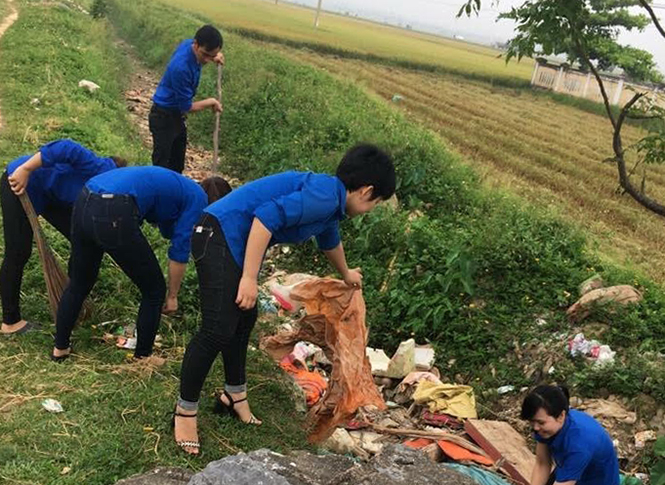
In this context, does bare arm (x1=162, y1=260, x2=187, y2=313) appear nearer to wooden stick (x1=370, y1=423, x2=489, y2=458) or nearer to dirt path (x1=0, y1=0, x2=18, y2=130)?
wooden stick (x1=370, y1=423, x2=489, y2=458)

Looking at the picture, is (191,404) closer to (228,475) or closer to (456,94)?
(228,475)

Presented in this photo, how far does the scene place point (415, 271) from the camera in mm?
5738

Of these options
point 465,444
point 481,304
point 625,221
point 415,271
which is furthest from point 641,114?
point 625,221

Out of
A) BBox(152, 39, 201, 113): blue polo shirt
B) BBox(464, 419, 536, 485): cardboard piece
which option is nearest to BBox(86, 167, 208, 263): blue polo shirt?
BBox(464, 419, 536, 485): cardboard piece

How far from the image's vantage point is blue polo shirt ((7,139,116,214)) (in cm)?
317

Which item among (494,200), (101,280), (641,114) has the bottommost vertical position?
(101,280)

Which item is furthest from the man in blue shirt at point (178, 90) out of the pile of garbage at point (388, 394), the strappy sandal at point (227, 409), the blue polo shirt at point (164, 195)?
the strappy sandal at point (227, 409)

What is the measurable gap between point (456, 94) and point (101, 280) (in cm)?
1859

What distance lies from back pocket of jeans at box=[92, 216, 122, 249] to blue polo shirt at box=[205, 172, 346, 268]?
0.56m

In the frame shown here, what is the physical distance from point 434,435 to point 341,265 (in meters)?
1.37

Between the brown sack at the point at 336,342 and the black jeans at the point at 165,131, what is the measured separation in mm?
2691

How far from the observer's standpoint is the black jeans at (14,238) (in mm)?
3441

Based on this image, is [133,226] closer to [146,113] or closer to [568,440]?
[568,440]

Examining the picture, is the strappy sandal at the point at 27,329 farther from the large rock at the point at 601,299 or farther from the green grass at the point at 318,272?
the large rock at the point at 601,299
